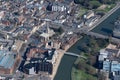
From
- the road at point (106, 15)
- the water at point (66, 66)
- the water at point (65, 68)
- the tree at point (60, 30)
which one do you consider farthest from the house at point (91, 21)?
the water at point (65, 68)

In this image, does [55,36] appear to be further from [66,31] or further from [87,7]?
[87,7]

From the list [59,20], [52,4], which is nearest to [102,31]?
[59,20]

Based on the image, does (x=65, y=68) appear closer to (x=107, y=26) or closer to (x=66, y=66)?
(x=66, y=66)

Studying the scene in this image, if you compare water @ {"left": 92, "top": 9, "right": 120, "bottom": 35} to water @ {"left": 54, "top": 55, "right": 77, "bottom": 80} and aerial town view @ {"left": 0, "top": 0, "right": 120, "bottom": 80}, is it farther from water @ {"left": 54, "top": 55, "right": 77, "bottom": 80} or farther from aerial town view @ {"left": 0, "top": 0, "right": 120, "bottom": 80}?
water @ {"left": 54, "top": 55, "right": 77, "bottom": 80}

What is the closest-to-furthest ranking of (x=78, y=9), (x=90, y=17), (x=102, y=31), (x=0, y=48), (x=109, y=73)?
(x=109, y=73), (x=0, y=48), (x=102, y=31), (x=90, y=17), (x=78, y=9)

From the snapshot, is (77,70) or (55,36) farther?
(55,36)

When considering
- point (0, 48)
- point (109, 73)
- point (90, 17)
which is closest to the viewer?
point (109, 73)

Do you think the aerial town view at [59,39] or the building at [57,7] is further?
the building at [57,7]

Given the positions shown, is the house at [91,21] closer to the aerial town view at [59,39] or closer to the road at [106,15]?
the aerial town view at [59,39]
